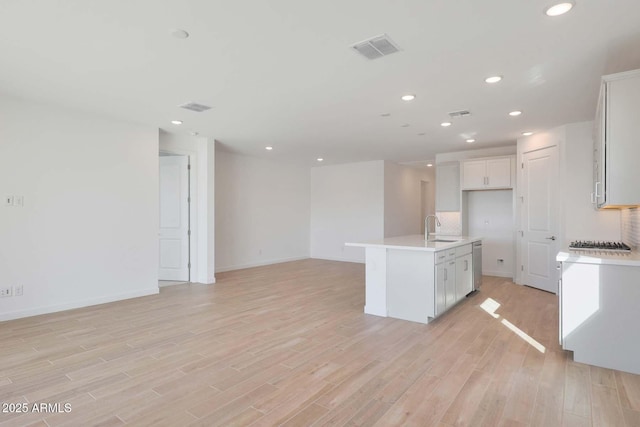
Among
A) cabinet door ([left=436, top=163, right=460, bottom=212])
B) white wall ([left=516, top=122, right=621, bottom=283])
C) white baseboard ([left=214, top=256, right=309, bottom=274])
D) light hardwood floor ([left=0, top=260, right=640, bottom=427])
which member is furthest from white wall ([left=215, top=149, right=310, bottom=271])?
white wall ([left=516, top=122, right=621, bottom=283])

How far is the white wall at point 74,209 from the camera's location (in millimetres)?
4168

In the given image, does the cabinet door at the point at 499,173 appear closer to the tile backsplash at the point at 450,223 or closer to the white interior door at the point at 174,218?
the tile backsplash at the point at 450,223

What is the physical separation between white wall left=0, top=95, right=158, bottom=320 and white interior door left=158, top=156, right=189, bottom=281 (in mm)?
956

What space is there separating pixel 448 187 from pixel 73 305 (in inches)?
268

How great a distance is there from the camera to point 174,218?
649 cm

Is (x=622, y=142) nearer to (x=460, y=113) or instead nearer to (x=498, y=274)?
(x=460, y=113)

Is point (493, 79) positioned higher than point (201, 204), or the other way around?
point (493, 79)

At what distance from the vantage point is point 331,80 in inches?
138

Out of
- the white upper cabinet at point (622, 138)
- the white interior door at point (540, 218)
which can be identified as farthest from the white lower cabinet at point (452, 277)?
the white upper cabinet at point (622, 138)

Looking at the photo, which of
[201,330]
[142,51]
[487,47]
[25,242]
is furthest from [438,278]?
[25,242]

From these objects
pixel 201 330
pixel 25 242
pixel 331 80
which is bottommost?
pixel 201 330

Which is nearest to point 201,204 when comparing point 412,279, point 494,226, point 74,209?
point 74,209

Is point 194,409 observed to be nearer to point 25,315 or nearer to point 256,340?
point 256,340

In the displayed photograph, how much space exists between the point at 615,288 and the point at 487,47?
2209 millimetres
